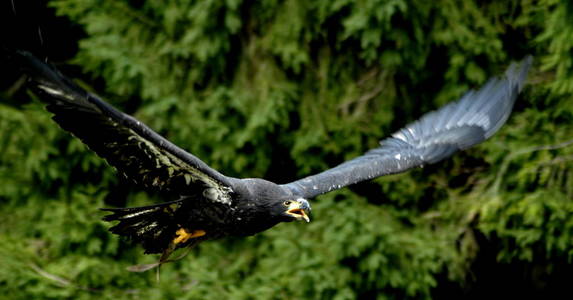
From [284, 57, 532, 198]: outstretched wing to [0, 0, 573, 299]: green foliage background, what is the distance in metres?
0.33

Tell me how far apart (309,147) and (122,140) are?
3.01 meters

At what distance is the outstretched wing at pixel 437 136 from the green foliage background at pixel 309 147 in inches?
12.8

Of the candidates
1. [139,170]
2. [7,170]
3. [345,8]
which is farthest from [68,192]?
[345,8]

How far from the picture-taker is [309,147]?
22.0 feet

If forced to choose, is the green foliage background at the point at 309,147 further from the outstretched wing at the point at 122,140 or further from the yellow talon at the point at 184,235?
the outstretched wing at the point at 122,140

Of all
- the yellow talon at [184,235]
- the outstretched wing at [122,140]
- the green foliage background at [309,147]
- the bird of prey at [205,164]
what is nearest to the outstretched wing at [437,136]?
the bird of prey at [205,164]

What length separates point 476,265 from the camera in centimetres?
702

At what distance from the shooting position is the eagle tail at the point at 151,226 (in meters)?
4.60

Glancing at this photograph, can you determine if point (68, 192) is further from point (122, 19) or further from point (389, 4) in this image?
point (389, 4)

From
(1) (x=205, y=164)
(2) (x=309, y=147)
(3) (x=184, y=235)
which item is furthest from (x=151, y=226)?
(2) (x=309, y=147)

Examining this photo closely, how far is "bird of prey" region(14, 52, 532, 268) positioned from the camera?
3611 millimetres

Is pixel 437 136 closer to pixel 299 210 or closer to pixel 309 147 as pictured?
pixel 309 147

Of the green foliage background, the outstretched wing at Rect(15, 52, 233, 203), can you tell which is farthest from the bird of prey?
the green foliage background

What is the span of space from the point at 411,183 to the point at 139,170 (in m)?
3.17
